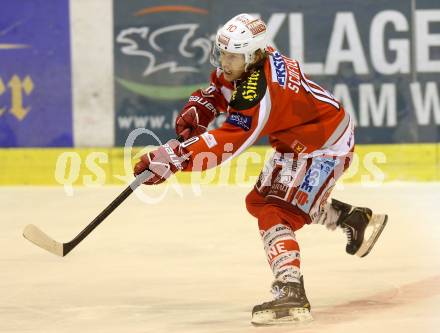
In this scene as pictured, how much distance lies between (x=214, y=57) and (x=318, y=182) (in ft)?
2.38

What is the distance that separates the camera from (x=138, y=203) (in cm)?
967

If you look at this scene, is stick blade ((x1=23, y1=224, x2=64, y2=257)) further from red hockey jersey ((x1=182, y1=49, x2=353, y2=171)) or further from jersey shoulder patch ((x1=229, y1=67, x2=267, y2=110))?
jersey shoulder patch ((x1=229, y1=67, x2=267, y2=110))

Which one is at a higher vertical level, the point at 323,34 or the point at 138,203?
the point at 323,34

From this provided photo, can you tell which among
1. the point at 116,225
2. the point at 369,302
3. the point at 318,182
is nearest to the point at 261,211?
the point at 318,182

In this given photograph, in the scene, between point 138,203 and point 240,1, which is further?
point 240,1

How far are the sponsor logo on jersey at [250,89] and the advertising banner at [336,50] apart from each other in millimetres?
5389

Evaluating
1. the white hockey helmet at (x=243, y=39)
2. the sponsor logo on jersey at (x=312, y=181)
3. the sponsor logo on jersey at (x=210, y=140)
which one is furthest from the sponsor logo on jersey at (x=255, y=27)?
the sponsor logo on jersey at (x=312, y=181)

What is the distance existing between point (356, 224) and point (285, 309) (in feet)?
3.68

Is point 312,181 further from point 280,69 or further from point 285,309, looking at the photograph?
point 285,309

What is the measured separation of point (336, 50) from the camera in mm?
10844

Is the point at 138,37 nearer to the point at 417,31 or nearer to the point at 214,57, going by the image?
the point at 417,31

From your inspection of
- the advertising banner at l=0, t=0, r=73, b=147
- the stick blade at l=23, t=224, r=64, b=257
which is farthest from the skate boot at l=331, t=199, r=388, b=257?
the advertising banner at l=0, t=0, r=73, b=147

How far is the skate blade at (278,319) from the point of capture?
17.6ft

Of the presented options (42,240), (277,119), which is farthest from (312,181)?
(42,240)
